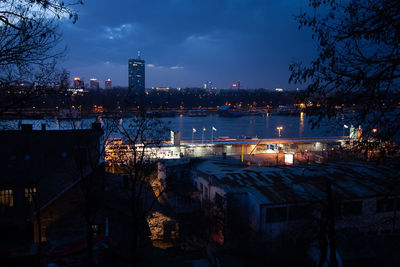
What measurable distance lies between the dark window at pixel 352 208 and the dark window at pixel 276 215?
1.41m

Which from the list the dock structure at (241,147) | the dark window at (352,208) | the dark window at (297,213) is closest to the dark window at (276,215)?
the dark window at (297,213)

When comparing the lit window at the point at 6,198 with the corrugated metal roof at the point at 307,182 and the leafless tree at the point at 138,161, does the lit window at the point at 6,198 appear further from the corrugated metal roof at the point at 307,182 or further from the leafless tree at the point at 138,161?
the corrugated metal roof at the point at 307,182

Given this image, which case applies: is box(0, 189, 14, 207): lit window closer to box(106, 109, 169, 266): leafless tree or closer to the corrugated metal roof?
box(106, 109, 169, 266): leafless tree

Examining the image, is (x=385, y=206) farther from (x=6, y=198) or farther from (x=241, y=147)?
(x=241, y=147)

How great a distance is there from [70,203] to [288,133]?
2437 cm

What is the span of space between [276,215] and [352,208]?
1801mm

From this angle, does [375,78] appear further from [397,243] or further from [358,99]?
[397,243]

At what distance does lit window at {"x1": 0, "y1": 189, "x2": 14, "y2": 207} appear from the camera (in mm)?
5043

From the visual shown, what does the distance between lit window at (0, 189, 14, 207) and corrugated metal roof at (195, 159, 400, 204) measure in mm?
4265

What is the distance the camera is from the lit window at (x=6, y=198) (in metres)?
5.04

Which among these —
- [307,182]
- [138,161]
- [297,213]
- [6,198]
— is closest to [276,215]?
[297,213]

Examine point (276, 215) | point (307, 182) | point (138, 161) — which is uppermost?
point (138, 161)

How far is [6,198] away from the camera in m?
5.06

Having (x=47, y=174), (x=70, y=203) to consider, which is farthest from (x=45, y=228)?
(x=47, y=174)
